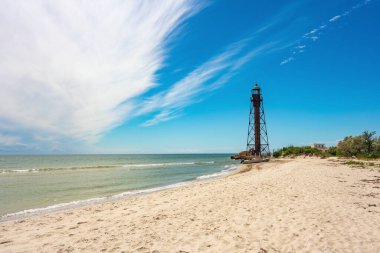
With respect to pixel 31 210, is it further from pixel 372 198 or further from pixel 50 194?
pixel 372 198

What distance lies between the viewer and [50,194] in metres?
17.3

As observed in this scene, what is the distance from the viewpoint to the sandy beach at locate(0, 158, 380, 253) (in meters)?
6.02

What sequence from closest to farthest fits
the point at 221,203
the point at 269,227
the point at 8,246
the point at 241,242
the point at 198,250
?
the point at 198,250 < the point at 241,242 < the point at 8,246 < the point at 269,227 < the point at 221,203

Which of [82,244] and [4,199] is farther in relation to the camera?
[4,199]

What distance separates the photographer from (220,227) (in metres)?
7.30

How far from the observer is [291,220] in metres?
7.66

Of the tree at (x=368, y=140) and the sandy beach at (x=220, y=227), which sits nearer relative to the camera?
the sandy beach at (x=220, y=227)

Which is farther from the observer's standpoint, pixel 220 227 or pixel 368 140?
pixel 368 140

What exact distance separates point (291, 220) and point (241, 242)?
8.04 ft

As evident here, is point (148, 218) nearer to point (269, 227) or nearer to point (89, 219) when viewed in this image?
point (89, 219)

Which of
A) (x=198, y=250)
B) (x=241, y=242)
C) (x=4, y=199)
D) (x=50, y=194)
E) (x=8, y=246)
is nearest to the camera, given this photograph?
(x=198, y=250)

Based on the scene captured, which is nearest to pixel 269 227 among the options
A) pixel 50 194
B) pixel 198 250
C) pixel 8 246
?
pixel 198 250

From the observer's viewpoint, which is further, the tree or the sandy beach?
the tree

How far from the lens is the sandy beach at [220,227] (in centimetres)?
602
